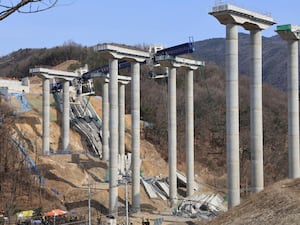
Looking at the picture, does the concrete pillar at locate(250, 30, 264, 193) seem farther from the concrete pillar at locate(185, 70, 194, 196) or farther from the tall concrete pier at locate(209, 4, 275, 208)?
the concrete pillar at locate(185, 70, 194, 196)

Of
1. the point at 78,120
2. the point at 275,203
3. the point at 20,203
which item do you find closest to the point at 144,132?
the point at 78,120

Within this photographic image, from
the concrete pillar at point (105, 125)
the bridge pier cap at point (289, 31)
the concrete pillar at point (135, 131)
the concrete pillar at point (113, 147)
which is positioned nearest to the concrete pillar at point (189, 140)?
the concrete pillar at point (135, 131)

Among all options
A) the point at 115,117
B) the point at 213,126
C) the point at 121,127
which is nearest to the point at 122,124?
the point at 121,127

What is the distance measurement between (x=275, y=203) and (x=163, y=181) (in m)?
33.4

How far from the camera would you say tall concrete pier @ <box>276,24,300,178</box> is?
38.2 meters

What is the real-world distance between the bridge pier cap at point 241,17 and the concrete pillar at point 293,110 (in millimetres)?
3526

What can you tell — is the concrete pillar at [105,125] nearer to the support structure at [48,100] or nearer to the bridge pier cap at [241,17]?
the support structure at [48,100]

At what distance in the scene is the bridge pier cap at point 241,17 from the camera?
33.7 metres

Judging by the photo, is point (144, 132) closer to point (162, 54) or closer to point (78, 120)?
point (78, 120)

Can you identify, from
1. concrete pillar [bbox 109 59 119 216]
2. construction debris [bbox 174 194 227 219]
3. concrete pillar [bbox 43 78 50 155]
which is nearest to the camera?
concrete pillar [bbox 109 59 119 216]

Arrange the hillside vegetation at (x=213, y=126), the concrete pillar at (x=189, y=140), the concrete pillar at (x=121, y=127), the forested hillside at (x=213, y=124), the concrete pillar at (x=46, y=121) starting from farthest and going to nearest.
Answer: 1. the forested hillside at (x=213, y=124)
2. the hillside vegetation at (x=213, y=126)
3. the concrete pillar at (x=46, y=121)
4. the concrete pillar at (x=121, y=127)
5. the concrete pillar at (x=189, y=140)

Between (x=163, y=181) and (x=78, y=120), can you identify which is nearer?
(x=163, y=181)

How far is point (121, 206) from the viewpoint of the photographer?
47.8 metres

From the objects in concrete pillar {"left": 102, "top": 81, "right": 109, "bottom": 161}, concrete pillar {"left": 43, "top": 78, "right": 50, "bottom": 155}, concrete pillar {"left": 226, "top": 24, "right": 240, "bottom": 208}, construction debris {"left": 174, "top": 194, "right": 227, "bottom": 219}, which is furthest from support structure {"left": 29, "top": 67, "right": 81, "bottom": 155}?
concrete pillar {"left": 226, "top": 24, "right": 240, "bottom": 208}
